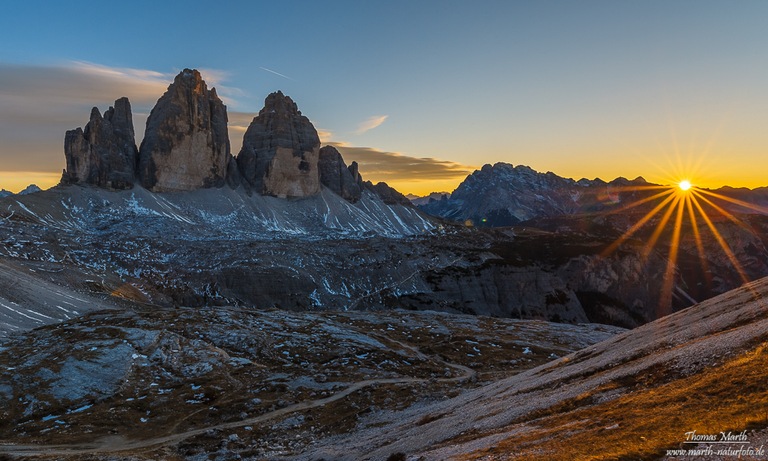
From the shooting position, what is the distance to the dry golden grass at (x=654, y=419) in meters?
18.2

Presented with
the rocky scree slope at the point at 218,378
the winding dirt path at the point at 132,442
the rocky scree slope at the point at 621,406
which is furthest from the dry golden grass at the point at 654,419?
the winding dirt path at the point at 132,442

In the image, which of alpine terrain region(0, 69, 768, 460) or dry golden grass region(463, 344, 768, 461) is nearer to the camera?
dry golden grass region(463, 344, 768, 461)

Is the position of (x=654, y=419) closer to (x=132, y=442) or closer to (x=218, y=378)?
(x=132, y=442)

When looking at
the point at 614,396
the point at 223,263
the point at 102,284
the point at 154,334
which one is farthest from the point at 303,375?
the point at 223,263

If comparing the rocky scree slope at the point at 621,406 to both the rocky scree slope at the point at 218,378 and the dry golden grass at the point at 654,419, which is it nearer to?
the dry golden grass at the point at 654,419

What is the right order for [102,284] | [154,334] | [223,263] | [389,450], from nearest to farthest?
[389,450]
[154,334]
[102,284]
[223,263]

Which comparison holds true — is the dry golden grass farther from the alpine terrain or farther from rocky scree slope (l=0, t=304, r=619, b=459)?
rocky scree slope (l=0, t=304, r=619, b=459)

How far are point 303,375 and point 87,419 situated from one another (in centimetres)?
2702

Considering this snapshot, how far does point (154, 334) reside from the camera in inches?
3155

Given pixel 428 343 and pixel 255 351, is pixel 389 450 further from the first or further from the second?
pixel 428 343

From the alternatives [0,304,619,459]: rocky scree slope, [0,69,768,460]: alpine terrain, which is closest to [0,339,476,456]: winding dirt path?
[0,304,619,459]: rocky scree slope

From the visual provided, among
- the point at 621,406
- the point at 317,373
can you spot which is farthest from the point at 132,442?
the point at 621,406

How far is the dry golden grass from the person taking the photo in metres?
18.2

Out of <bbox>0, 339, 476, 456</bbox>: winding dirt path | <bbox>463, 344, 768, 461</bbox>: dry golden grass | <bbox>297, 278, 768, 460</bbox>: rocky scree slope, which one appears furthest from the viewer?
<bbox>0, 339, 476, 456</bbox>: winding dirt path
